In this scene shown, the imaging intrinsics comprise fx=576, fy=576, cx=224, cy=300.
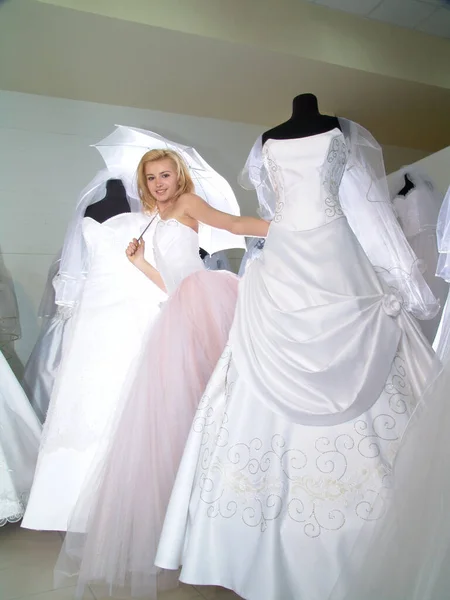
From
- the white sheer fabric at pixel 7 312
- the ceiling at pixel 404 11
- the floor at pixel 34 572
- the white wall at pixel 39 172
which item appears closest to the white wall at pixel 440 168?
the ceiling at pixel 404 11

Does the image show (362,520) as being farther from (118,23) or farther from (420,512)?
(118,23)

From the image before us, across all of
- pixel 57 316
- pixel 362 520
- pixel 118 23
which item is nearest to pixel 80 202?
pixel 57 316

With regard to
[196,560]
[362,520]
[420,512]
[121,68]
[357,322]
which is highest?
[121,68]

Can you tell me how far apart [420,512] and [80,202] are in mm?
2391

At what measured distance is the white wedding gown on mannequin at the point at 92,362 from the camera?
240 centimetres

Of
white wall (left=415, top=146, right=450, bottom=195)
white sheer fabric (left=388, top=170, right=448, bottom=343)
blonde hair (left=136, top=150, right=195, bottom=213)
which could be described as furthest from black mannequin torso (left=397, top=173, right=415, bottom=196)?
blonde hair (left=136, top=150, right=195, bottom=213)

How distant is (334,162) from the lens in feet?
6.83

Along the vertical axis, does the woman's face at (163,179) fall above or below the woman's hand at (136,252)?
above

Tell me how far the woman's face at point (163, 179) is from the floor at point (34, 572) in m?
1.60

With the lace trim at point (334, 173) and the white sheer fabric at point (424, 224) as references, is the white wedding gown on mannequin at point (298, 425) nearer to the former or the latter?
the lace trim at point (334, 173)

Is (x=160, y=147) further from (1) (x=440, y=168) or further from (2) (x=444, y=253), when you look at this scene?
(1) (x=440, y=168)

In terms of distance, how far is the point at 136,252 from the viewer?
8.81 feet

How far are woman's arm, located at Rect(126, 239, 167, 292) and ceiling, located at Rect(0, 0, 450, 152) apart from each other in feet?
5.24

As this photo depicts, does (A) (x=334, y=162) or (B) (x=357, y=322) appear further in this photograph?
(A) (x=334, y=162)
